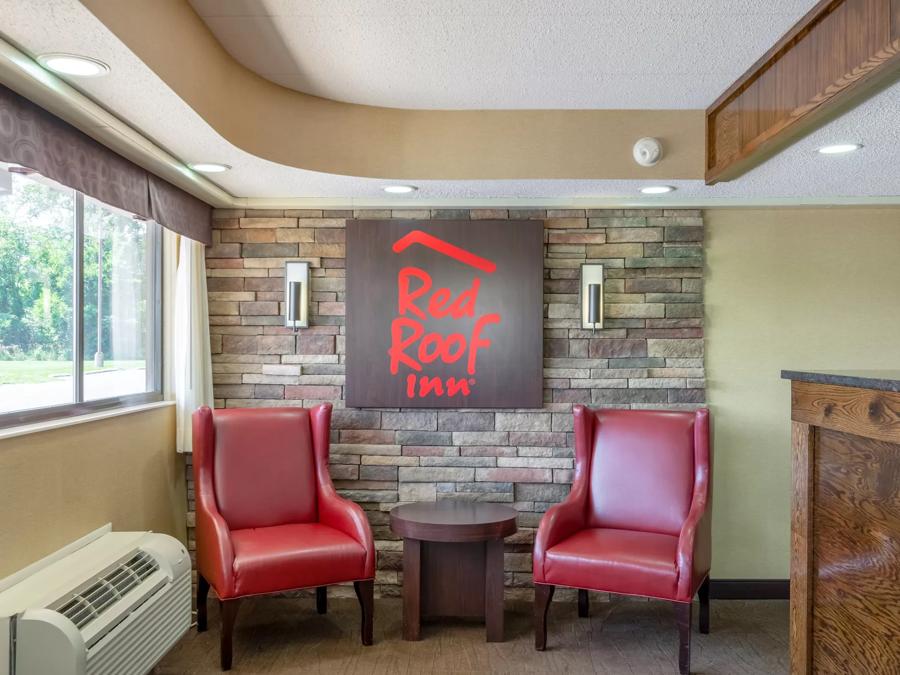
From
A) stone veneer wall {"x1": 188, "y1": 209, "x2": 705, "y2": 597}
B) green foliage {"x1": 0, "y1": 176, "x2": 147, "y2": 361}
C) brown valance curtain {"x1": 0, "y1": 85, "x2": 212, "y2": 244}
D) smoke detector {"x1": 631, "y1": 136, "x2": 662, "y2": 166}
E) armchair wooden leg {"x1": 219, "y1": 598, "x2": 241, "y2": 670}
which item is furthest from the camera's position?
stone veneer wall {"x1": 188, "y1": 209, "x2": 705, "y2": 597}

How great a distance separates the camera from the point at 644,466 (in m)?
3.79

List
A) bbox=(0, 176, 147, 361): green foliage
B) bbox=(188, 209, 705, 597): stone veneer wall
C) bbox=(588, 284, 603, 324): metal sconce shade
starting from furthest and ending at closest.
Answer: bbox=(188, 209, 705, 597): stone veneer wall → bbox=(588, 284, 603, 324): metal sconce shade → bbox=(0, 176, 147, 361): green foliage

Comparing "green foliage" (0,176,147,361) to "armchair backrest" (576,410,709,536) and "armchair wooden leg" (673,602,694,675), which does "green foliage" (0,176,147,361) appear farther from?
"armchair wooden leg" (673,602,694,675)

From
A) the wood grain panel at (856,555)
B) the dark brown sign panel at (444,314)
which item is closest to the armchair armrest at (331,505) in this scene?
the dark brown sign panel at (444,314)

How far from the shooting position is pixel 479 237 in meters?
A: 4.11

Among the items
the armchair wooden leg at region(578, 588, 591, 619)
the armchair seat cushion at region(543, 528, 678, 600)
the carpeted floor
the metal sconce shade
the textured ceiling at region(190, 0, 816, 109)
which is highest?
the textured ceiling at region(190, 0, 816, 109)

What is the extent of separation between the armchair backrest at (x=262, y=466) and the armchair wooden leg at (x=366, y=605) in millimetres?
513

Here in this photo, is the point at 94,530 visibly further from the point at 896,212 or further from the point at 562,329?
the point at 896,212

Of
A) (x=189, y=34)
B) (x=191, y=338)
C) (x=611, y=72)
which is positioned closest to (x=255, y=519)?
(x=191, y=338)

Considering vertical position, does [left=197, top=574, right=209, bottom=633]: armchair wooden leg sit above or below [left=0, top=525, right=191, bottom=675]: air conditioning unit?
below

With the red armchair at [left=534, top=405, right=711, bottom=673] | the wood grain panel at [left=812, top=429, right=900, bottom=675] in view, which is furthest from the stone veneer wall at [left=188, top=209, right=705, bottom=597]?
the wood grain panel at [left=812, top=429, right=900, bottom=675]

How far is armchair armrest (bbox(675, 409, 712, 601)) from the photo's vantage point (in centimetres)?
319

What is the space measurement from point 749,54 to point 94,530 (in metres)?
3.06

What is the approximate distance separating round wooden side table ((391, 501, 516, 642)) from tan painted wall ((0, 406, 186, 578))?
1149 millimetres
